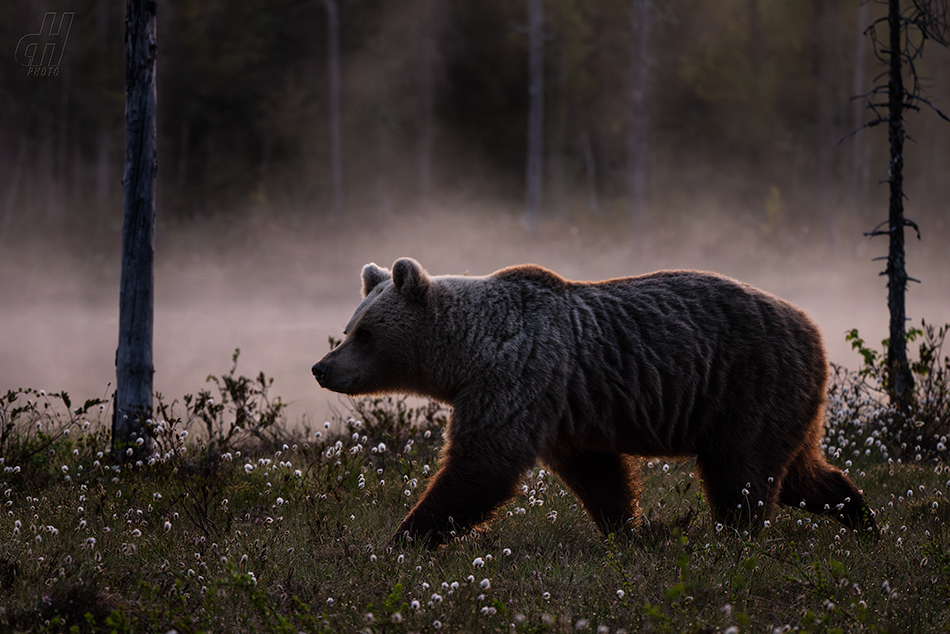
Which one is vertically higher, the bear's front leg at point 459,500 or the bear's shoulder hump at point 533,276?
the bear's shoulder hump at point 533,276

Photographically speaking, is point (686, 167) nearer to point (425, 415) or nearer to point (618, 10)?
point (618, 10)

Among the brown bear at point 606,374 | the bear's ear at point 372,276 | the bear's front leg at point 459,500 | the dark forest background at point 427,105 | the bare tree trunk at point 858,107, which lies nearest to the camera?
the bear's front leg at point 459,500

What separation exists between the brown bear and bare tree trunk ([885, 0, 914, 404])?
318 cm

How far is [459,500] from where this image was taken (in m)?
4.18

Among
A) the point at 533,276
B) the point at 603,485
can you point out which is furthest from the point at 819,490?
the point at 533,276

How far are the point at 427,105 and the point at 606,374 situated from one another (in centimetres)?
2268

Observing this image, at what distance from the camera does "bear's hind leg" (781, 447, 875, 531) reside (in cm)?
502

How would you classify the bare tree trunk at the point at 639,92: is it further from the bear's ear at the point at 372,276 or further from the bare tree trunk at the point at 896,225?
the bear's ear at the point at 372,276

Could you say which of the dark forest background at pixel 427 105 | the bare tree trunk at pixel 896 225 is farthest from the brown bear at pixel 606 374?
the dark forest background at pixel 427 105

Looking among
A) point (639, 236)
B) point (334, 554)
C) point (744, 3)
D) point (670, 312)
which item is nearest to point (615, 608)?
point (334, 554)

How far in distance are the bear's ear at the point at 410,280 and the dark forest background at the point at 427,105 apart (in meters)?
21.0

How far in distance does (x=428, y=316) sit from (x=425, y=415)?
327cm

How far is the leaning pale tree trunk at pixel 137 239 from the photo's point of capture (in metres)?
5.96

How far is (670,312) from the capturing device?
480cm
